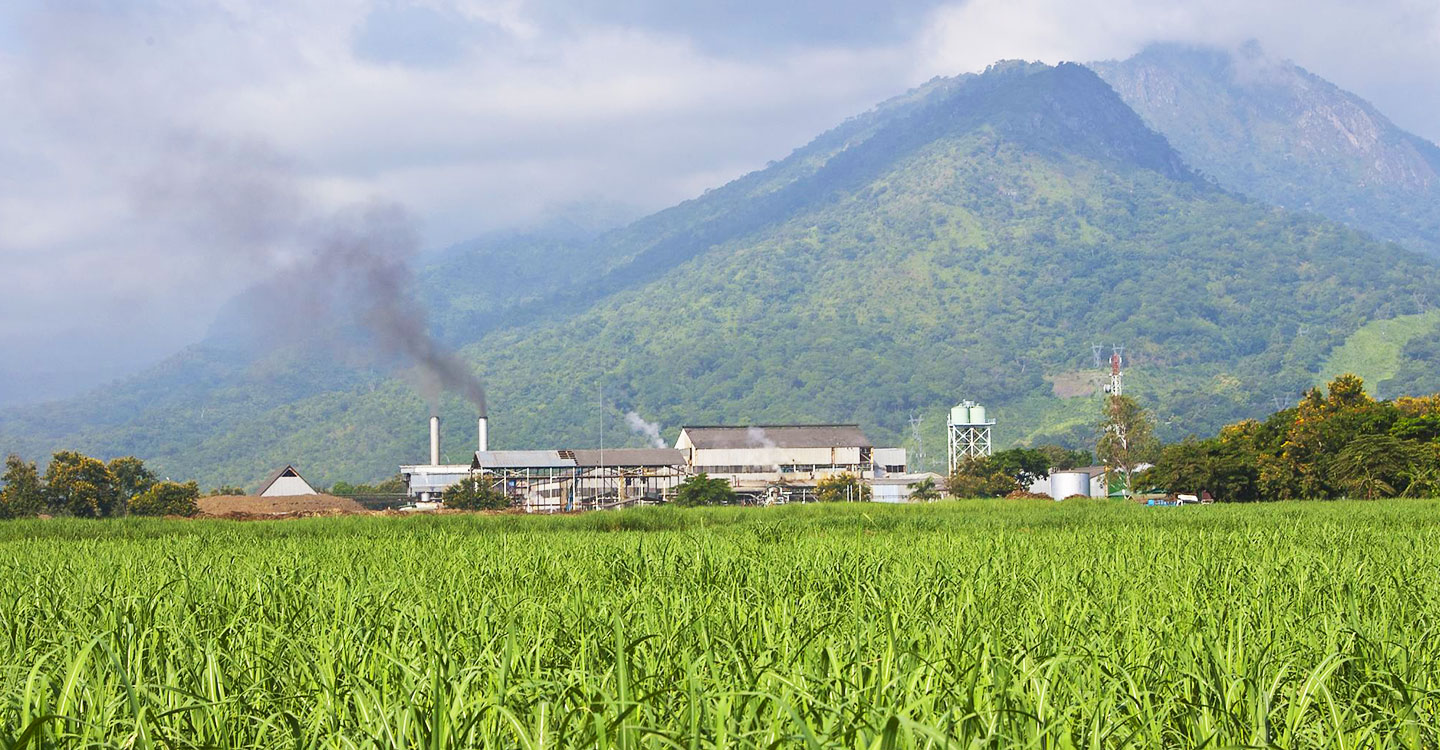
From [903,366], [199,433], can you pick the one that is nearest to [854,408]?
[903,366]

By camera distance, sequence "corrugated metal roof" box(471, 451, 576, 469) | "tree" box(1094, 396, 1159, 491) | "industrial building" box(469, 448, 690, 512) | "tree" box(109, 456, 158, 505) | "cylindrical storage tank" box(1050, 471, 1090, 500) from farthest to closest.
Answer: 1. "tree" box(1094, 396, 1159, 491)
2. "industrial building" box(469, 448, 690, 512)
3. "corrugated metal roof" box(471, 451, 576, 469)
4. "cylindrical storage tank" box(1050, 471, 1090, 500)
5. "tree" box(109, 456, 158, 505)

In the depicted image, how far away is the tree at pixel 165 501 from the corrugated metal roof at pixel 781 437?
53.2m

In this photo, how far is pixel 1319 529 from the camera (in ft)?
48.1

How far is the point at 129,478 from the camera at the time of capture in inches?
1735

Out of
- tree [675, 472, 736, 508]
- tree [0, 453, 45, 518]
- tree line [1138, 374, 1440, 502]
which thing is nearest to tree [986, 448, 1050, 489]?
tree line [1138, 374, 1440, 502]

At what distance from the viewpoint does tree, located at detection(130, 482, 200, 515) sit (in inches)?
1594

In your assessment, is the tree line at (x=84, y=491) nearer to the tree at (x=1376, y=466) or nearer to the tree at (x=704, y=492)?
the tree at (x=704, y=492)

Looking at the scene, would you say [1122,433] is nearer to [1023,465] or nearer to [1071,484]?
[1023,465]

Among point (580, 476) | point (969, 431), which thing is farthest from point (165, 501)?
point (969, 431)

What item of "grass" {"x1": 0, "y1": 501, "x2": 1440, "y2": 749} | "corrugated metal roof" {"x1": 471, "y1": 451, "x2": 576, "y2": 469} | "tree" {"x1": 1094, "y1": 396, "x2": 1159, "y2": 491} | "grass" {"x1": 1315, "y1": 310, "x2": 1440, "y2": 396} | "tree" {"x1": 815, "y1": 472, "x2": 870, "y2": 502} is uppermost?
"grass" {"x1": 1315, "y1": 310, "x2": 1440, "y2": 396}

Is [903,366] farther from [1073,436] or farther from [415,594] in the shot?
[415,594]

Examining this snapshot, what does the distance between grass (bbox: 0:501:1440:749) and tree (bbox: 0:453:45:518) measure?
32.7m

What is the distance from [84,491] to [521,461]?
91.2 feet

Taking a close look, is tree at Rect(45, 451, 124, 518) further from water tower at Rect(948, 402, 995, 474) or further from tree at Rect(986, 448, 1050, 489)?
water tower at Rect(948, 402, 995, 474)
